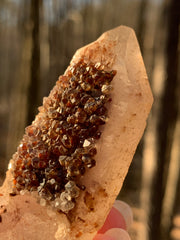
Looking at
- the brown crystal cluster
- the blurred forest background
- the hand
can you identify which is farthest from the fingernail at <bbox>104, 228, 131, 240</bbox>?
the blurred forest background

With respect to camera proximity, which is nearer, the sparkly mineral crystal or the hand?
the sparkly mineral crystal

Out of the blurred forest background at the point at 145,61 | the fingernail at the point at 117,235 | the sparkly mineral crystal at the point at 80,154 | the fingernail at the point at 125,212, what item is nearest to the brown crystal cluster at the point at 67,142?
the sparkly mineral crystal at the point at 80,154

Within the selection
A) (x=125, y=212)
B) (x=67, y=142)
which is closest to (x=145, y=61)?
(x=125, y=212)

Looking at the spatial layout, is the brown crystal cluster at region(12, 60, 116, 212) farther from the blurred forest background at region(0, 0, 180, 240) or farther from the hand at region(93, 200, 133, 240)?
the blurred forest background at region(0, 0, 180, 240)

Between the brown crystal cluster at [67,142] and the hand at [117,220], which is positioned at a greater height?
the brown crystal cluster at [67,142]

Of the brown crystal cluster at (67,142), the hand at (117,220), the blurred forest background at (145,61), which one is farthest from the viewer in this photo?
the blurred forest background at (145,61)

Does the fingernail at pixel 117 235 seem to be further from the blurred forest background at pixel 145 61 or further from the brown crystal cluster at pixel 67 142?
the blurred forest background at pixel 145 61

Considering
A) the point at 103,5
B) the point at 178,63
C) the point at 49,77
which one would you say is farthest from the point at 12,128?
the point at 178,63
